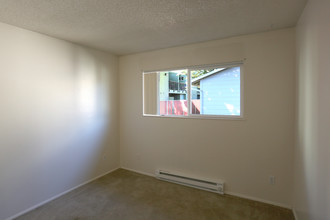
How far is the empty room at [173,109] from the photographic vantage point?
6.07 ft

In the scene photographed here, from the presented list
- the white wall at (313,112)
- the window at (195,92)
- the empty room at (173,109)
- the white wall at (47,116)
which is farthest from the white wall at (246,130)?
the white wall at (47,116)

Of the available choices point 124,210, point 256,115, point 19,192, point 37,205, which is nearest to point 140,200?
point 124,210

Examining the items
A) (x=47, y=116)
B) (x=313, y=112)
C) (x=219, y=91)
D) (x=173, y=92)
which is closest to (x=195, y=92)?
(x=219, y=91)

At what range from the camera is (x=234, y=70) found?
9.19 ft

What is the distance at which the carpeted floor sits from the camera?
2.28 m

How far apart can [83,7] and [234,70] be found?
2.22m

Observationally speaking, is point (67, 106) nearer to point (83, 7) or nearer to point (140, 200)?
point (83, 7)

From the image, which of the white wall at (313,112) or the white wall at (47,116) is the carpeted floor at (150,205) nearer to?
the white wall at (47,116)

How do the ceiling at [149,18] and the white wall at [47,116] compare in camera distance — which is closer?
the ceiling at [149,18]

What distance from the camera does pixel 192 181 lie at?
3.02 m

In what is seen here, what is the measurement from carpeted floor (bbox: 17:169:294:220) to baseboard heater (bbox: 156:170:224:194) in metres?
0.09

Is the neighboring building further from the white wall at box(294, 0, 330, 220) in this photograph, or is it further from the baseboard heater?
the baseboard heater

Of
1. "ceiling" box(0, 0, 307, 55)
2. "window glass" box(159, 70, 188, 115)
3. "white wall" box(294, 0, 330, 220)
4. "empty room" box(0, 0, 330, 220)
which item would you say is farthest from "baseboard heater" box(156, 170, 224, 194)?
"ceiling" box(0, 0, 307, 55)

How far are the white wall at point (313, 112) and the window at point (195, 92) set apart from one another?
2.80 ft
